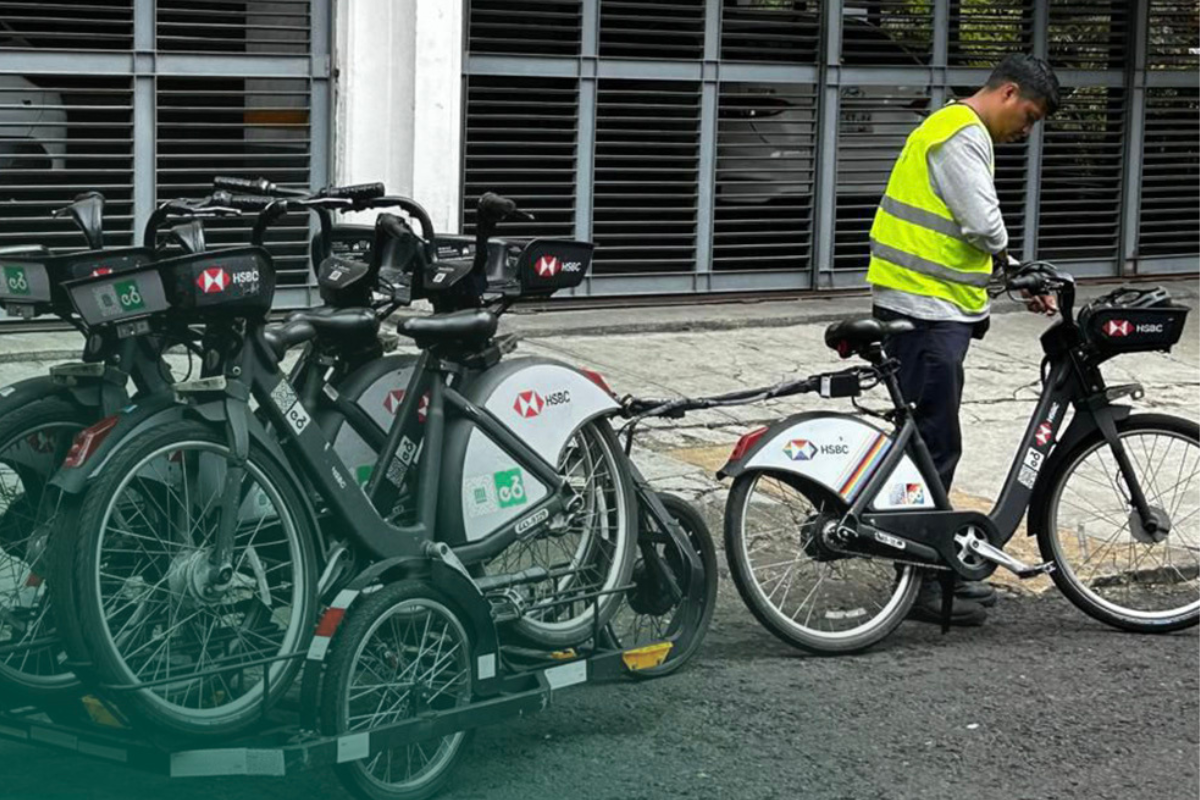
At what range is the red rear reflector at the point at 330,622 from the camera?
4555mm

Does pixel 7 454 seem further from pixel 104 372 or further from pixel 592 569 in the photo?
pixel 592 569

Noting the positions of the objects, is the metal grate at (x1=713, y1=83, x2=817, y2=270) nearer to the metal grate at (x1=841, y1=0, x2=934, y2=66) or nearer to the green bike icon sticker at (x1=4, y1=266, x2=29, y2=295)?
the metal grate at (x1=841, y1=0, x2=934, y2=66)

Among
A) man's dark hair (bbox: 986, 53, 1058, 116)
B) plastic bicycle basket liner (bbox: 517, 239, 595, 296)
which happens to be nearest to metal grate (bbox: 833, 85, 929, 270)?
man's dark hair (bbox: 986, 53, 1058, 116)

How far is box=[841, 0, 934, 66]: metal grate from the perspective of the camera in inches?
491

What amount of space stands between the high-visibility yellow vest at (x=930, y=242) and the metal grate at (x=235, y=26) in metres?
5.07

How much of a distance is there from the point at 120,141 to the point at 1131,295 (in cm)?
580

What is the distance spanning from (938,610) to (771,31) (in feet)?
21.4

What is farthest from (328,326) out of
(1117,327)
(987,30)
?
(987,30)

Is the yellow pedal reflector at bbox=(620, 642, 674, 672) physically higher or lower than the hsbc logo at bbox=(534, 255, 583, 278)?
lower

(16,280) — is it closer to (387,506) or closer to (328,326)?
(328,326)

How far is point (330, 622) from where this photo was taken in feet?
15.0

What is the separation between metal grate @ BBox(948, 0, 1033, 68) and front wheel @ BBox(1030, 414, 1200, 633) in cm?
630

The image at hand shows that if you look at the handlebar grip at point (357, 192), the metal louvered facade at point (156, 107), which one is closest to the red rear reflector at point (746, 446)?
the handlebar grip at point (357, 192)

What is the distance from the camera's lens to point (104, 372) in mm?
4750
